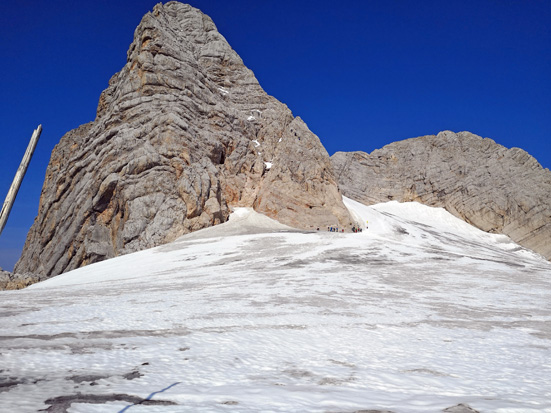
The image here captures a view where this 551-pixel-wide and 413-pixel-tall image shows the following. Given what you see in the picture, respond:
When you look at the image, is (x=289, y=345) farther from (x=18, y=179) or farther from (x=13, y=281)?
(x=13, y=281)

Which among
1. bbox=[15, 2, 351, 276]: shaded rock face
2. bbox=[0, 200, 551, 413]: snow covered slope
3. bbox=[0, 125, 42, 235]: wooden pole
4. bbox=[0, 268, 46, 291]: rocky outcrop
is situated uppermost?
bbox=[15, 2, 351, 276]: shaded rock face

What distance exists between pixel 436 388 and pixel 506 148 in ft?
291

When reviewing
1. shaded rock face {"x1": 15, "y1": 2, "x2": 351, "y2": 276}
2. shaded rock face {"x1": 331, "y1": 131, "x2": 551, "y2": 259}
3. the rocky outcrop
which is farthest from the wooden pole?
shaded rock face {"x1": 331, "y1": 131, "x2": 551, "y2": 259}

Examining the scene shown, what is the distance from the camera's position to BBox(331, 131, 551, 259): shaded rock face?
220 feet

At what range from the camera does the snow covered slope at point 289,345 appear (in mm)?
4473

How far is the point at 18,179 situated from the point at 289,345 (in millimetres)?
8677

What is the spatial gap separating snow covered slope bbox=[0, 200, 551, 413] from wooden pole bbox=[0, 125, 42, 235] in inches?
98.1

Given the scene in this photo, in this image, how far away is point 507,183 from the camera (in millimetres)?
72000

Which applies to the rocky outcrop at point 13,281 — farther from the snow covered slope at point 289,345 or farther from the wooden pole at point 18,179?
the wooden pole at point 18,179

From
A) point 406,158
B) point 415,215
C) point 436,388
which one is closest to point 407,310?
point 436,388

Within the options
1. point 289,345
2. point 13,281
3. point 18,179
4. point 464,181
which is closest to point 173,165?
point 13,281

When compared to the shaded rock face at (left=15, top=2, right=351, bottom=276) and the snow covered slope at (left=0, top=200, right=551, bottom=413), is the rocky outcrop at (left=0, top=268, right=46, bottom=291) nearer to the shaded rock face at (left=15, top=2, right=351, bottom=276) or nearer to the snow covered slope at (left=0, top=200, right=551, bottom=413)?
the shaded rock face at (left=15, top=2, right=351, bottom=276)

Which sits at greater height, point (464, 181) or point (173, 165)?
point (464, 181)

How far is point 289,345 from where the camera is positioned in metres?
7.05
